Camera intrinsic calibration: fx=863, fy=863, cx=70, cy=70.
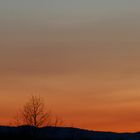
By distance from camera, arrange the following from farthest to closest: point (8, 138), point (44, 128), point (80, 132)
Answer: point (80, 132) < point (44, 128) < point (8, 138)

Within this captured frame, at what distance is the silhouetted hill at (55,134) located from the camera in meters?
100

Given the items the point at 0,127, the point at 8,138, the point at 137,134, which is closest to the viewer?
the point at 8,138

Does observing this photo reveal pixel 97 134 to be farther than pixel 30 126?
Yes

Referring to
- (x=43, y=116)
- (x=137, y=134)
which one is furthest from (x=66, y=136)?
(x=43, y=116)

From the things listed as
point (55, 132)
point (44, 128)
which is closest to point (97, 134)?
point (55, 132)

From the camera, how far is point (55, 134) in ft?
521

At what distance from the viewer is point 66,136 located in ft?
529

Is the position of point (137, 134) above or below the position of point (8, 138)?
above

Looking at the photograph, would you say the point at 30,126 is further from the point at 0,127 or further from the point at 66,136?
the point at 66,136

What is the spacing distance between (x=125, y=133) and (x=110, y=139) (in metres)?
14.8

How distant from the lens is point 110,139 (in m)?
178

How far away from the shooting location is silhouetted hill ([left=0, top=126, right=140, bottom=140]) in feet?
329

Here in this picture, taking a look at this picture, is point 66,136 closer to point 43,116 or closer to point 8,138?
point 43,116

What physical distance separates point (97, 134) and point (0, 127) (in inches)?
2270
